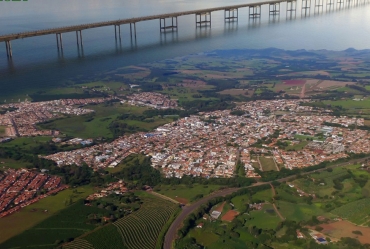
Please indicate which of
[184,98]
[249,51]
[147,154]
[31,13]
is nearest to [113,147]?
[147,154]

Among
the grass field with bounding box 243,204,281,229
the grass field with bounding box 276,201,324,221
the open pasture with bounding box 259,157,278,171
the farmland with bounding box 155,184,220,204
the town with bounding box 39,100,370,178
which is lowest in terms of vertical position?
the grass field with bounding box 243,204,281,229

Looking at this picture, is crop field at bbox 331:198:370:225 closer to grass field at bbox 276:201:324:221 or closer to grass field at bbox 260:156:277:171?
grass field at bbox 276:201:324:221

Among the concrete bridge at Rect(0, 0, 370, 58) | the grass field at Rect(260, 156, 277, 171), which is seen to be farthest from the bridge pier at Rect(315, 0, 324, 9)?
the grass field at Rect(260, 156, 277, 171)

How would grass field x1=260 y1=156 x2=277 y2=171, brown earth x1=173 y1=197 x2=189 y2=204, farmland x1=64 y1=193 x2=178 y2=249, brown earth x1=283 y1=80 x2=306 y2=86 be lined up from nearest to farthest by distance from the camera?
farmland x1=64 y1=193 x2=178 y2=249
brown earth x1=173 y1=197 x2=189 y2=204
grass field x1=260 y1=156 x2=277 y2=171
brown earth x1=283 y1=80 x2=306 y2=86

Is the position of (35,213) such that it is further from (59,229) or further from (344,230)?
(344,230)

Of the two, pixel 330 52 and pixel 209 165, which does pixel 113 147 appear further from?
pixel 330 52

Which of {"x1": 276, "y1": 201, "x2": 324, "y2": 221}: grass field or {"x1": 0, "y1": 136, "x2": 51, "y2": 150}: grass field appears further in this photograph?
{"x1": 0, "y1": 136, "x2": 51, "y2": 150}: grass field

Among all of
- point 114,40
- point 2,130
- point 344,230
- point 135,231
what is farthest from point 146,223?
point 114,40
